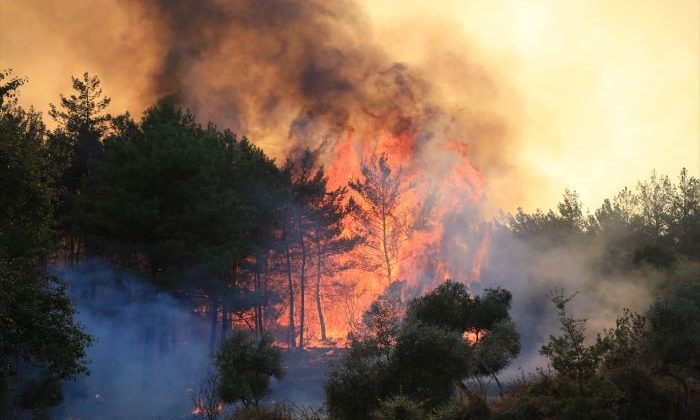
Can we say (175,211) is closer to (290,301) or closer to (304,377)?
(304,377)

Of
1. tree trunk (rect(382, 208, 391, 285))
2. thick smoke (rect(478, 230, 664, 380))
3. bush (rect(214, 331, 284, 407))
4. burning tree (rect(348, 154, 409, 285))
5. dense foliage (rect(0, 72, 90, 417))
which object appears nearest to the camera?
dense foliage (rect(0, 72, 90, 417))

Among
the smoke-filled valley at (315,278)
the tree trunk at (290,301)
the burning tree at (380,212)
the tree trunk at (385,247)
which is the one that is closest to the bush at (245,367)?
the smoke-filled valley at (315,278)

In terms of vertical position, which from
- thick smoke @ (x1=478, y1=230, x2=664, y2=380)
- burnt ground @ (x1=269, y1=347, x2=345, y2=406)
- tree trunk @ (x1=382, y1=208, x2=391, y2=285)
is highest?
tree trunk @ (x1=382, y1=208, x2=391, y2=285)

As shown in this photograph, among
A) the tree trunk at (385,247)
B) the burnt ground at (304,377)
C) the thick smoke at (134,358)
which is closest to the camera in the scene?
the thick smoke at (134,358)

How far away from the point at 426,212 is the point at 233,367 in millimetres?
32842

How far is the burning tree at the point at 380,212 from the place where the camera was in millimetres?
55562

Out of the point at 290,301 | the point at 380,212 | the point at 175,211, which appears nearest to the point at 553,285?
the point at 380,212

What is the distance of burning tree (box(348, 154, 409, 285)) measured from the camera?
55.6 metres

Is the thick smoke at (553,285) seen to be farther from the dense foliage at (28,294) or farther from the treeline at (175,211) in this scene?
the dense foliage at (28,294)

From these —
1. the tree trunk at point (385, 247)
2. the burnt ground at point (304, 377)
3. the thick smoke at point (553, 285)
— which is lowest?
the burnt ground at point (304, 377)

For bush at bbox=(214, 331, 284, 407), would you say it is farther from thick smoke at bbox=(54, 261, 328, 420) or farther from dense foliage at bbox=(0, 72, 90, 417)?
thick smoke at bbox=(54, 261, 328, 420)

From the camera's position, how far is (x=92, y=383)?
36062mm

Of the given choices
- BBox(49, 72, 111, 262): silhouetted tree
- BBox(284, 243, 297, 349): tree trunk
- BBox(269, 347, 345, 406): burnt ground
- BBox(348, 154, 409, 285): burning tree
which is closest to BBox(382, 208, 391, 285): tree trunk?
BBox(348, 154, 409, 285): burning tree

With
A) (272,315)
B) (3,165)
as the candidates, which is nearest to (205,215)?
(3,165)
